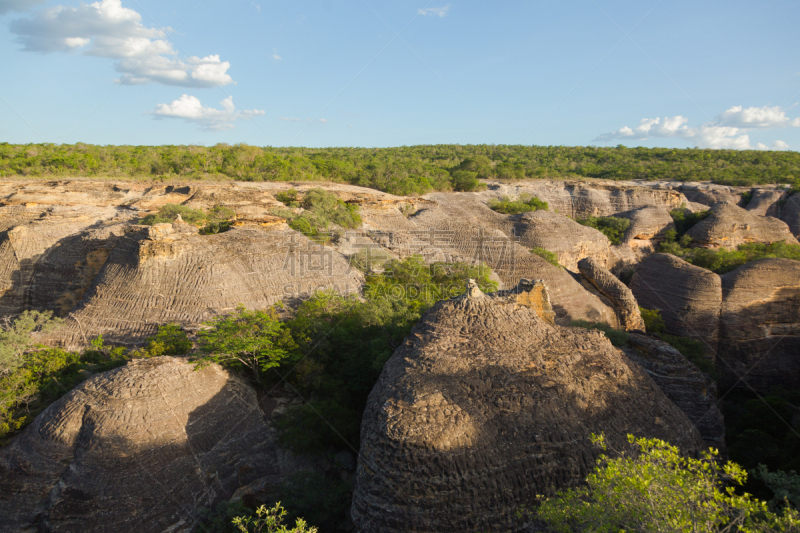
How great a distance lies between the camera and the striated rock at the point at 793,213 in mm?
29306

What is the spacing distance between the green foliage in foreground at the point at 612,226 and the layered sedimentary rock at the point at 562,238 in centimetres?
547

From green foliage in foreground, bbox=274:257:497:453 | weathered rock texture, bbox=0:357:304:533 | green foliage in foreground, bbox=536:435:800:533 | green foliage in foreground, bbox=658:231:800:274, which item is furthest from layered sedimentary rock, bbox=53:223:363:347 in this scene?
green foliage in foreground, bbox=658:231:800:274

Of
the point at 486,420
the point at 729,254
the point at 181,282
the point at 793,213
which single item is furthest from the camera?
the point at 793,213

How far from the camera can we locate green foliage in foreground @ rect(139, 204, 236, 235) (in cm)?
1544

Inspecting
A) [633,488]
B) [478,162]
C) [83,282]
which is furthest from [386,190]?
[633,488]

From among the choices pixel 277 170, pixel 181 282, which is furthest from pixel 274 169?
pixel 181 282

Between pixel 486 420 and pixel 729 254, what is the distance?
21555 mm

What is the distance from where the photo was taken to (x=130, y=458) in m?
6.79

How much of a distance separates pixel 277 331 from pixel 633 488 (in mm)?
8700

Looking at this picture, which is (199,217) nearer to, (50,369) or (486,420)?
(50,369)

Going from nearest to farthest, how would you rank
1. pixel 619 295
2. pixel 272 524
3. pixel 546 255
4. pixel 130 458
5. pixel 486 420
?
1. pixel 272 524
2. pixel 486 420
3. pixel 130 458
4. pixel 619 295
5. pixel 546 255

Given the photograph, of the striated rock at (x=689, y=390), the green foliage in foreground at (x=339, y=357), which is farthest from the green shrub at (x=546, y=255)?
the striated rock at (x=689, y=390)

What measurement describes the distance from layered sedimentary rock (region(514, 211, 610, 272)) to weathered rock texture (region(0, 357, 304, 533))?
16027 mm

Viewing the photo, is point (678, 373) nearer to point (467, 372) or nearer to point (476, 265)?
point (467, 372)
